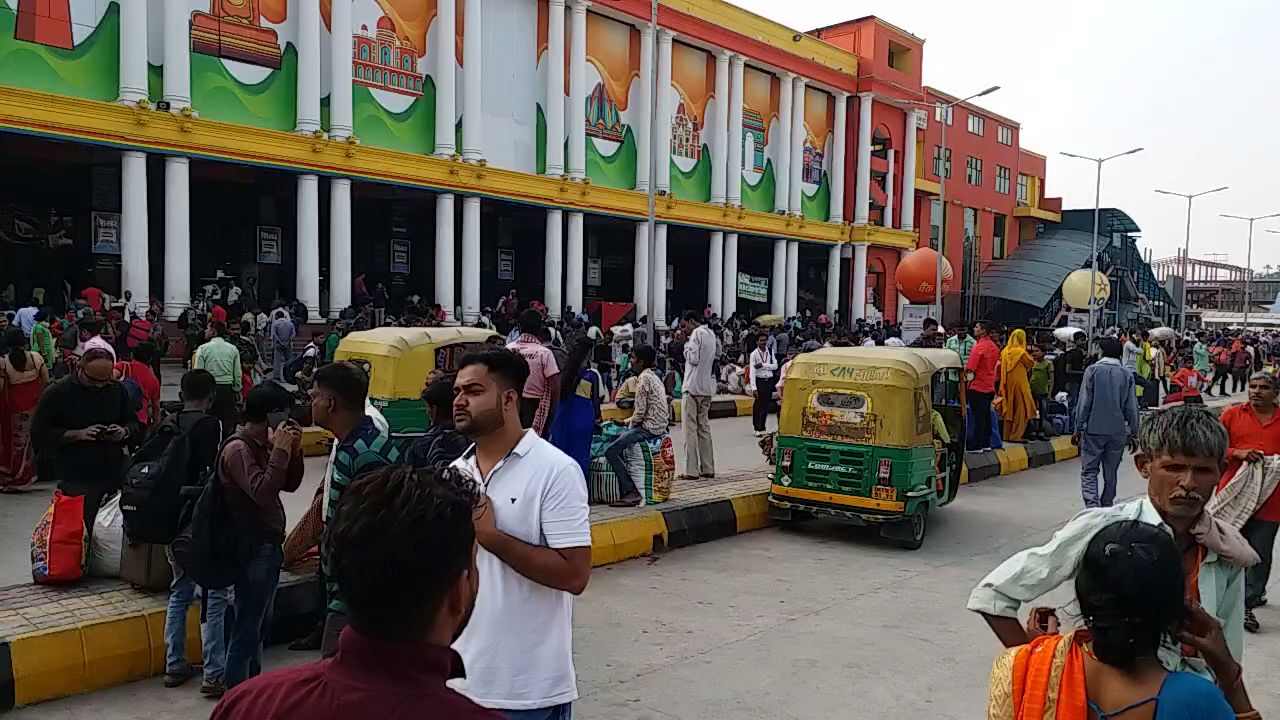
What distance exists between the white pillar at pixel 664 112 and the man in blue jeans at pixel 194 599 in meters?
27.1

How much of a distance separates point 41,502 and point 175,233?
13660 millimetres

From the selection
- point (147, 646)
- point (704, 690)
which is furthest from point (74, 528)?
point (704, 690)

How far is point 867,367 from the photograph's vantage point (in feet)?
28.9

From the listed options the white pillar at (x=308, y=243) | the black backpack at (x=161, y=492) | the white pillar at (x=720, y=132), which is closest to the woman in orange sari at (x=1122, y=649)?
the black backpack at (x=161, y=492)

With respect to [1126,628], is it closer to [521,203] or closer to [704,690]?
[704,690]

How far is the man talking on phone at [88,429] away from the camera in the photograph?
6309 millimetres

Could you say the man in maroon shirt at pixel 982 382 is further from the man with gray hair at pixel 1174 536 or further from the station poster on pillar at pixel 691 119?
the station poster on pillar at pixel 691 119

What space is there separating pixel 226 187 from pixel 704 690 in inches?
1019

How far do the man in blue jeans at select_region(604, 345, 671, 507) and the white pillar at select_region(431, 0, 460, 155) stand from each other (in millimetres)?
18763

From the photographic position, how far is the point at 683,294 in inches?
1810

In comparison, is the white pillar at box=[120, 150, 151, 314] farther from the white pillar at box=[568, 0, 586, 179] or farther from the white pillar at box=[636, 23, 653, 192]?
the white pillar at box=[636, 23, 653, 192]

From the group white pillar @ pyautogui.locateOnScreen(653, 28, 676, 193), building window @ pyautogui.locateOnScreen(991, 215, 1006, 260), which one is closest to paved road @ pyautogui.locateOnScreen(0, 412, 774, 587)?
white pillar @ pyautogui.locateOnScreen(653, 28, 676, 193)

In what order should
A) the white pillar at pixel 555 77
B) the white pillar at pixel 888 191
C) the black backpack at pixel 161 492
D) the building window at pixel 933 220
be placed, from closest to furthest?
1. the black backpack at pixel 161 492
2. the white pillar at pixel 555 77
3. the white pillar at pixel 888 191
4. the building window at pixel 933 220

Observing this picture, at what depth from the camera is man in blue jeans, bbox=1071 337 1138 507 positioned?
29.9 ft
